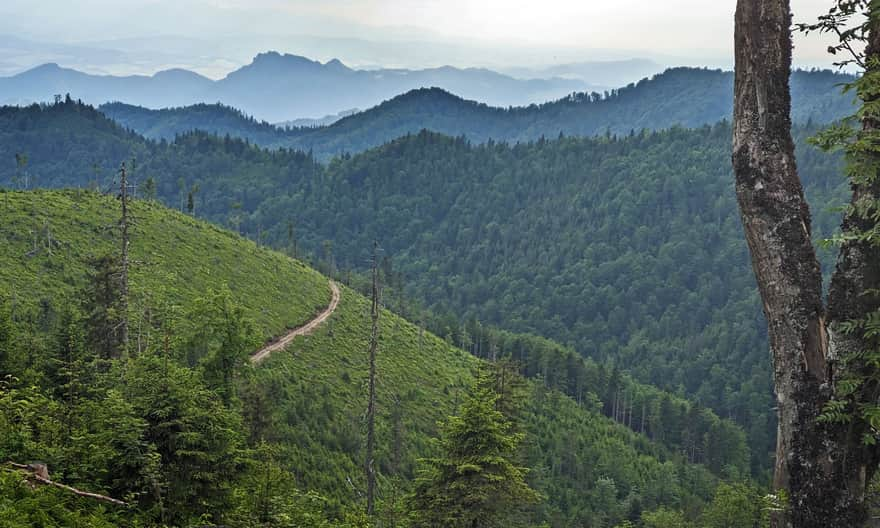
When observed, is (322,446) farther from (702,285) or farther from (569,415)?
(702,285)

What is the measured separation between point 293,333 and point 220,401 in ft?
127

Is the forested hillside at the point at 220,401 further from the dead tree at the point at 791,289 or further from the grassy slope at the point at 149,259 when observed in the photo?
the dead tree at the point at 791,289

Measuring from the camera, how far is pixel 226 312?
2791 centimetres

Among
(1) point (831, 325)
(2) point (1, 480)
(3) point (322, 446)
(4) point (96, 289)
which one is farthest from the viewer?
(3) point (322, 446)

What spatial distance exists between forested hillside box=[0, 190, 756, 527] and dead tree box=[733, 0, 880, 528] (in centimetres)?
815

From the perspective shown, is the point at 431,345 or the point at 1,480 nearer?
the point at 1,480

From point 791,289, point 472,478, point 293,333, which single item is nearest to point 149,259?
point 293,333

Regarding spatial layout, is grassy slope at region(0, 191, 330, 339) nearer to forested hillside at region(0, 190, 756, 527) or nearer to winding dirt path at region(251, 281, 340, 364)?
forested hillside at region(0, 190, 756, 527)

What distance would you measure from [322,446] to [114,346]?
15505mm

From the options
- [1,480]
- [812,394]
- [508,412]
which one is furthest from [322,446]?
[812,394]

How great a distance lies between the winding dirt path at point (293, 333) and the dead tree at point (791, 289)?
40.5m

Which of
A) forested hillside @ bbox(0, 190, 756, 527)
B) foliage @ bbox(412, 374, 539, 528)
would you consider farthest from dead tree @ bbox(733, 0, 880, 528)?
foliage @ bbox(412, 374, 539, 528)

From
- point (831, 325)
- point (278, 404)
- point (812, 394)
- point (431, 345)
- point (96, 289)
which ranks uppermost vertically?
point (831, 325)

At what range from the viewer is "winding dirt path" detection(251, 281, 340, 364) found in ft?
147
